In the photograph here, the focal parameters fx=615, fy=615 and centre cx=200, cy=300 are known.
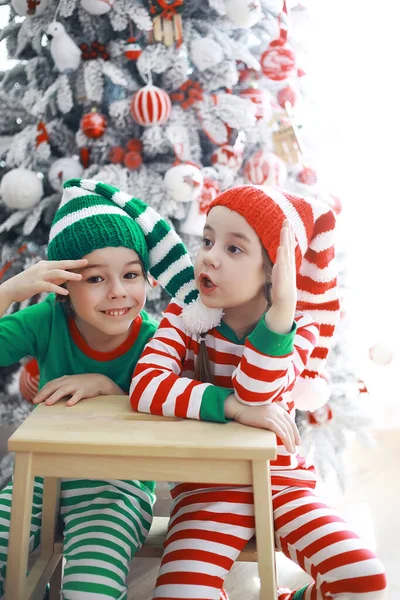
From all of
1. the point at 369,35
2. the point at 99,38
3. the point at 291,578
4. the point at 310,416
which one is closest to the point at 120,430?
the point at 291,578

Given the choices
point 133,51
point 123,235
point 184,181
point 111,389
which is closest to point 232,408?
point 111,389

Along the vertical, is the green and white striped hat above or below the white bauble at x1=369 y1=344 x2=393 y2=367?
above

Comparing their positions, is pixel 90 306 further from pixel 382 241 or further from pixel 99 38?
pixel 382 241

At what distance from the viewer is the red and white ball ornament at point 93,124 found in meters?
1.66

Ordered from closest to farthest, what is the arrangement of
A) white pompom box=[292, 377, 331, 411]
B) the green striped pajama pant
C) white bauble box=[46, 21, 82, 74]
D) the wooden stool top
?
the wooden stool top < the green striped pajama pant < white pompom box=[292, 377, 331, 411] < white bauble box=[46, 21, 82, 74]

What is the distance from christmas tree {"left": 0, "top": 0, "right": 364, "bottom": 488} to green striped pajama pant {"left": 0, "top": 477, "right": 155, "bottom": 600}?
0.61m

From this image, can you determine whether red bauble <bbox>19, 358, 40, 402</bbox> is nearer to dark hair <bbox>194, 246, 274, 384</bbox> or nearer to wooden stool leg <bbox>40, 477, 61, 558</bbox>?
wooden stool leg <bbox>40, 477, 61, 558</bbox>

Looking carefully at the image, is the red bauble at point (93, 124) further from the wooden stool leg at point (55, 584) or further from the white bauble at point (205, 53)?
the wooden stool leg at point (55, 584)

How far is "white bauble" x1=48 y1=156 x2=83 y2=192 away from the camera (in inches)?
66.8

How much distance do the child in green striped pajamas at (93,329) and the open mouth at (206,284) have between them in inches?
3.9

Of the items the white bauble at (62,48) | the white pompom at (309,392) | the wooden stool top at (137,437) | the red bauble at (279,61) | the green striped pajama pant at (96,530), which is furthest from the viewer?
the white bauble at (62,48)

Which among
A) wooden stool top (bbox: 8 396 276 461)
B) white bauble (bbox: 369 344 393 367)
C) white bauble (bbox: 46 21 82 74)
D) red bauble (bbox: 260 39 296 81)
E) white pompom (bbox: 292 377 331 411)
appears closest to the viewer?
wooden stool top (bbox: 8 396 276 461)

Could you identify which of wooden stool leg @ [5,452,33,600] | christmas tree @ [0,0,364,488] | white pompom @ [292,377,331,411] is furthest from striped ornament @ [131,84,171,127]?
wooden stool leg @ [5,452,33,600]

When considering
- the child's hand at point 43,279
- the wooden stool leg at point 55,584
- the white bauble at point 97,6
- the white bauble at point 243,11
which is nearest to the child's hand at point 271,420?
the child's hand at point 43,279
